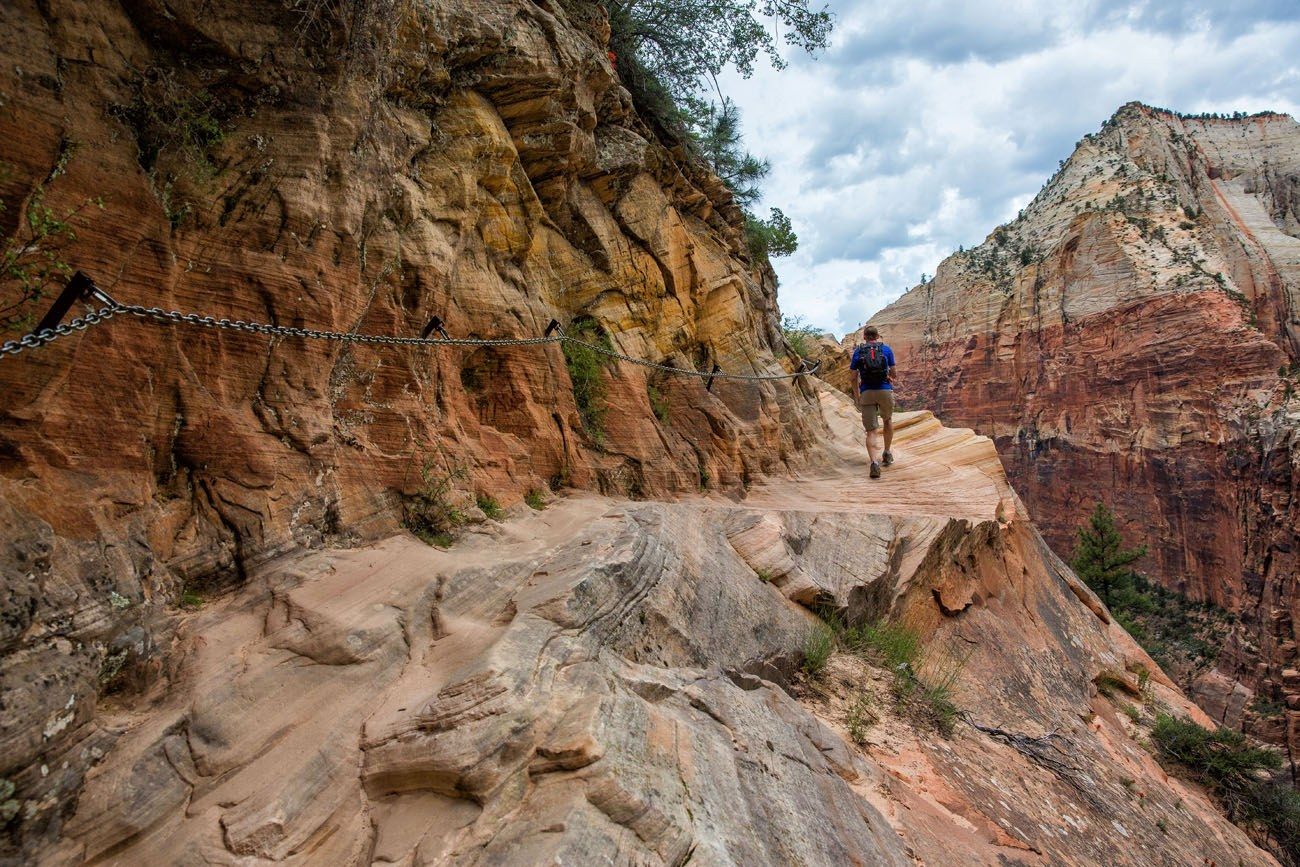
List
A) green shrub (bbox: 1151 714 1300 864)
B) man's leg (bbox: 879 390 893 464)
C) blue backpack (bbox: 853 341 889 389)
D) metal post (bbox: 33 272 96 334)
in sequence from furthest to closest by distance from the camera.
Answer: man's leg (bbox: 879 390 893 464), blue backpack (bbox: 853 341 889 389), green shrub (bbox: 1151 714 1300 864), metal post (bbox: 33 272 96 334)

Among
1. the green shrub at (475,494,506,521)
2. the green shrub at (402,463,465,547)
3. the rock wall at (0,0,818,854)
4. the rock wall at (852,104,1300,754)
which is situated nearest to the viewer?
the rock wall at (0,0,818,854)

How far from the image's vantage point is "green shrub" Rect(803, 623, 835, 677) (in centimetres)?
557

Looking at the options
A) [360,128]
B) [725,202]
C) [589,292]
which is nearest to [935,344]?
[725,202]

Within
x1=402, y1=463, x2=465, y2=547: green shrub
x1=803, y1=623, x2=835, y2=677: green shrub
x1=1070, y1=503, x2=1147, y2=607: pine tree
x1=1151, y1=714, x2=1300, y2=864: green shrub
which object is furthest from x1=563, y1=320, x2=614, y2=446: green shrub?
x1=1070, y1=503, x2=1147, y2=607: pine tree

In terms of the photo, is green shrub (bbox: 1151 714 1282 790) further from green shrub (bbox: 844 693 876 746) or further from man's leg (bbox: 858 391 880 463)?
green shrub (bbox: 844 693 876 746)

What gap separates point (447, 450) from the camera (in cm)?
534

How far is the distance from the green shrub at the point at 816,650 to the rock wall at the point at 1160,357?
32675 millimetres

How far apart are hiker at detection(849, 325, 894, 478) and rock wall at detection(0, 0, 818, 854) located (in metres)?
3.82

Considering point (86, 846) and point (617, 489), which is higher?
point (617, 489)

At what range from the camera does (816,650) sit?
221 inches

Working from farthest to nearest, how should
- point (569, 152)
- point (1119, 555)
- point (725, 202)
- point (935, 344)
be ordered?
point (935, 344) < point (1119, 555) < point (725, 202) < point (569, 152)

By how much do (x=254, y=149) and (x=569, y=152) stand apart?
13.8 ft

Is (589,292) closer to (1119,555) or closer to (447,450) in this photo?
(447,450)

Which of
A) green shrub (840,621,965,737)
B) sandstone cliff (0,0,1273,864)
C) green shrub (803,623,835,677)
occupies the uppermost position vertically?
sandstone cliff (0,0,1273,864)
